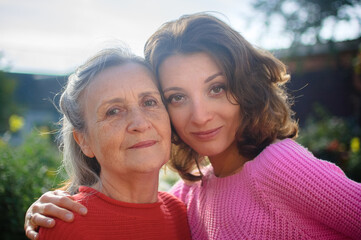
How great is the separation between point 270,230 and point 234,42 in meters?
1.25

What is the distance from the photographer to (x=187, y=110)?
83.8 inches

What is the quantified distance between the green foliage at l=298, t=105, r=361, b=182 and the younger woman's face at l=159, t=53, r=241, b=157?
368 cm

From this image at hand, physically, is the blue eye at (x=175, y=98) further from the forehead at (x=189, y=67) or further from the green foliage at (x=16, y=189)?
the green foliage at (x=16, y=189)

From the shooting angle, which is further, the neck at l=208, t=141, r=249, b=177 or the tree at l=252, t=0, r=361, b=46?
the tree at l=252, t=0, r=361, b=46

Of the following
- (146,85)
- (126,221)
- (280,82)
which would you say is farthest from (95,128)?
(280,82)

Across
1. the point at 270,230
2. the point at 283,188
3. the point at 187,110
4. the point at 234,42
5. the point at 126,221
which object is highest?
the point at 234,42

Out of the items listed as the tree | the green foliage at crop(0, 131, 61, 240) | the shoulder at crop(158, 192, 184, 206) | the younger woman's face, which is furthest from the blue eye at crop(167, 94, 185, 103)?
the tree

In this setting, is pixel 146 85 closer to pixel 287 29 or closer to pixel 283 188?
pixel 283 188

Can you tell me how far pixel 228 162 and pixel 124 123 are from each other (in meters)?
0.90

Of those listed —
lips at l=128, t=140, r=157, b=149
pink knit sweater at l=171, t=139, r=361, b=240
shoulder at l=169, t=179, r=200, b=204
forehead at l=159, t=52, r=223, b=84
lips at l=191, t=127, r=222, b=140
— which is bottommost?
shoulder at l=169, t=179, r=200, b=204

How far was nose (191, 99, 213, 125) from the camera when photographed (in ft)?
6.76

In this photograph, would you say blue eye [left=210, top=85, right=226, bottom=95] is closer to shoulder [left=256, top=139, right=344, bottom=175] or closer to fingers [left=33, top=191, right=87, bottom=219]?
shoulder [left=256, top=139, right=344, bottom=175]

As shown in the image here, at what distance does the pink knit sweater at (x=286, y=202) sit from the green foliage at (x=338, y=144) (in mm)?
3737

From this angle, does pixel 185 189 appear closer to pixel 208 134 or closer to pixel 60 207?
pixel 208 134
